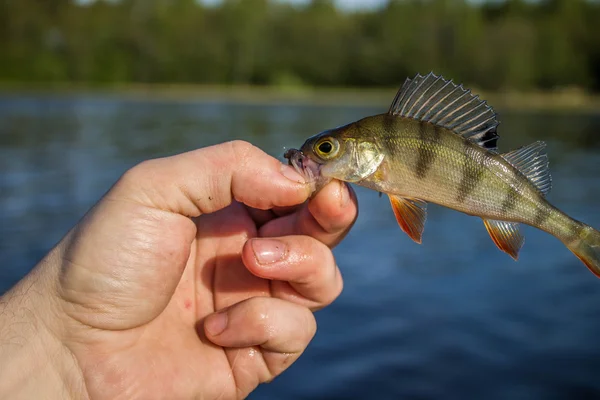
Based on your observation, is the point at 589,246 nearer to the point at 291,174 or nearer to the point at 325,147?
the point at 325,147

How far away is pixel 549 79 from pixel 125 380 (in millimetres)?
72537

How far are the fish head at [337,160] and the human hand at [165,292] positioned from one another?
0.08m

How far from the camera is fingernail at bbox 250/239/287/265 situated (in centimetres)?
326

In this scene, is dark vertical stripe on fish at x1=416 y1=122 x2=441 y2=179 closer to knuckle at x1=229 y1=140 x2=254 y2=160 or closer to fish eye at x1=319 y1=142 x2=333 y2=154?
fish eye at x1=319 y1=142 x2=333 y2=154

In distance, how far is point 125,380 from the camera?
3.21 m

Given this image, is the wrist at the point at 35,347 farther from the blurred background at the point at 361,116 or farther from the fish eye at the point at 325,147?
the blurred background at the point at 361,116

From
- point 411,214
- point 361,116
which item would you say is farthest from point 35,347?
point 361,116

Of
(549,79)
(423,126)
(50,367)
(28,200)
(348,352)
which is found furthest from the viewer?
(549,79)

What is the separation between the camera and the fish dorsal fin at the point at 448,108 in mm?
3166

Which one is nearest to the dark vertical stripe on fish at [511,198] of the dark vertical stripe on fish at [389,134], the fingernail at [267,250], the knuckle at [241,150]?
the dark vertical stripe on fish at [389,134]

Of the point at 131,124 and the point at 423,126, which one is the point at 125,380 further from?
the point at 131,124

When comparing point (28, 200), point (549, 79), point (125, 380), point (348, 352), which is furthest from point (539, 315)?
point (549, 79)

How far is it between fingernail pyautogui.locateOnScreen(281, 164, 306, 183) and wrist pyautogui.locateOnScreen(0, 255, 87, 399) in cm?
128

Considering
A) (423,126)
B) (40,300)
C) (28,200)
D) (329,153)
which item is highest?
(423,126)
